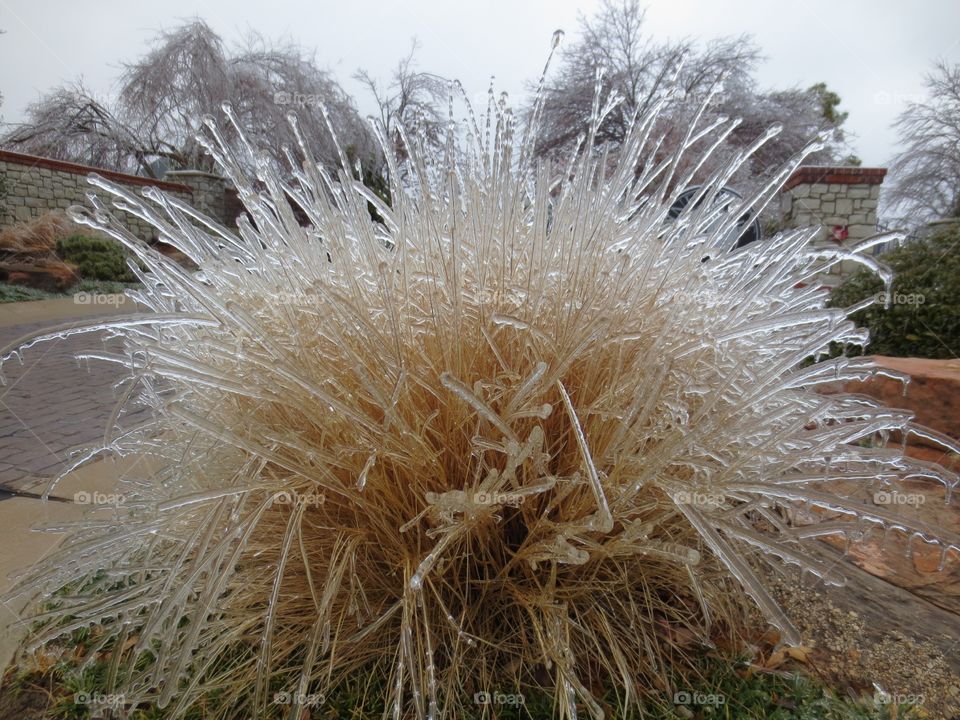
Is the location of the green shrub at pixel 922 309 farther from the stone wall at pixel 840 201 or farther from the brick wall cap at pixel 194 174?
the brick wall cap at pixel 194 174

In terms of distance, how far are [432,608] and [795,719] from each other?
2.16 feet

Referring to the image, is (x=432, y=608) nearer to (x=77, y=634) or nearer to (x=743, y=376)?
(x=743, y=376)

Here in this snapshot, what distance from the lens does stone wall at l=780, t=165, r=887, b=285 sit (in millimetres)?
7914

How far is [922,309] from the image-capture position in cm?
315

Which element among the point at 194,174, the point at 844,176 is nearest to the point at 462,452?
the point at 844,176

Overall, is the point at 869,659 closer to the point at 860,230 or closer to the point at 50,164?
the point at 860,230

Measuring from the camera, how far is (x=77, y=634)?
1286 millimetres

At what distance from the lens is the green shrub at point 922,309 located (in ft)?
10.1

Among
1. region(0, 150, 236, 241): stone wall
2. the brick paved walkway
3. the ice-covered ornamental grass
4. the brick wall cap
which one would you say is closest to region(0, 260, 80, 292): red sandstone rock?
region(0, 150, 236, 241): stone wall

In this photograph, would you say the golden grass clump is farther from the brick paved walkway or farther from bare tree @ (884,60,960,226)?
bare tree @ (884,60,960,226)

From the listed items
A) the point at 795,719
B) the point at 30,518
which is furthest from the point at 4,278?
the point at 795,719

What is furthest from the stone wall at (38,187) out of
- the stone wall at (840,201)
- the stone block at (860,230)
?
the stone block at (860,230)

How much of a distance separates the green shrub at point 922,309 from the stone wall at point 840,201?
5030 mm

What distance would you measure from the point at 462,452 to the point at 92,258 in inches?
411
